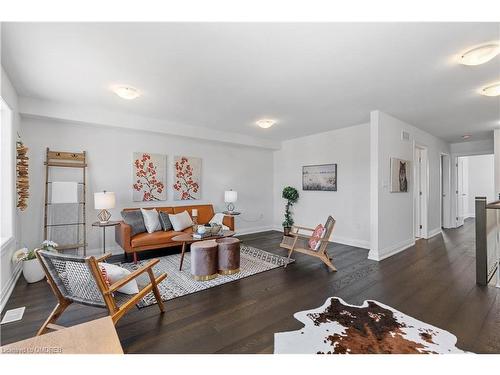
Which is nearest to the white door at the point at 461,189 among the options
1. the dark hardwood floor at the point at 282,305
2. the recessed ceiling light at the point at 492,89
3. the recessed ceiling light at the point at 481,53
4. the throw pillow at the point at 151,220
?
the dark hardwood floor at the point at 282,305

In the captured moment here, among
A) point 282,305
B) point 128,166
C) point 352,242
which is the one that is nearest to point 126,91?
point 128,166

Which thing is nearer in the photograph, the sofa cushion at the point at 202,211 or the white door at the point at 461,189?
the sofa cushion at the point at 202,211

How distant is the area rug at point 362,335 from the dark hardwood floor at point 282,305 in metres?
0.11

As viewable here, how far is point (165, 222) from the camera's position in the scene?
4344 mm

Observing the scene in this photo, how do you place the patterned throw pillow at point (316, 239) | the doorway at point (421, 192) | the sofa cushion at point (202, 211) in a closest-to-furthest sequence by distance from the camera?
the patterned throw pillow at point (316, 239) < the sofa cushion at point (202, 211) < the doorway at point (421, 192)

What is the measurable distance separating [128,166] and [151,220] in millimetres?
1201

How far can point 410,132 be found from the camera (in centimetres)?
477

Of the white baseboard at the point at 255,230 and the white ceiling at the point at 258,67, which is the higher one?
the white ceiling at the point at 258,67

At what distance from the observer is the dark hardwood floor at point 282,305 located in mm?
1855

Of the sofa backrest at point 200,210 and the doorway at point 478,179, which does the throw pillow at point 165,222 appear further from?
the doorway at point 478,179

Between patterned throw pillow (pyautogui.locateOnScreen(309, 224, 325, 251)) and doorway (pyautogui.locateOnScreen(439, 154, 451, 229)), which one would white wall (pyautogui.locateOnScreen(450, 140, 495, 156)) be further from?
patterned throw pillow (pyautogui.locateOnScreen(309, 224, 325, 251))

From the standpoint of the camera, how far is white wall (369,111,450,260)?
3861 millimetres

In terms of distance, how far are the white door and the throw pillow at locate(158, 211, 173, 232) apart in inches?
325
